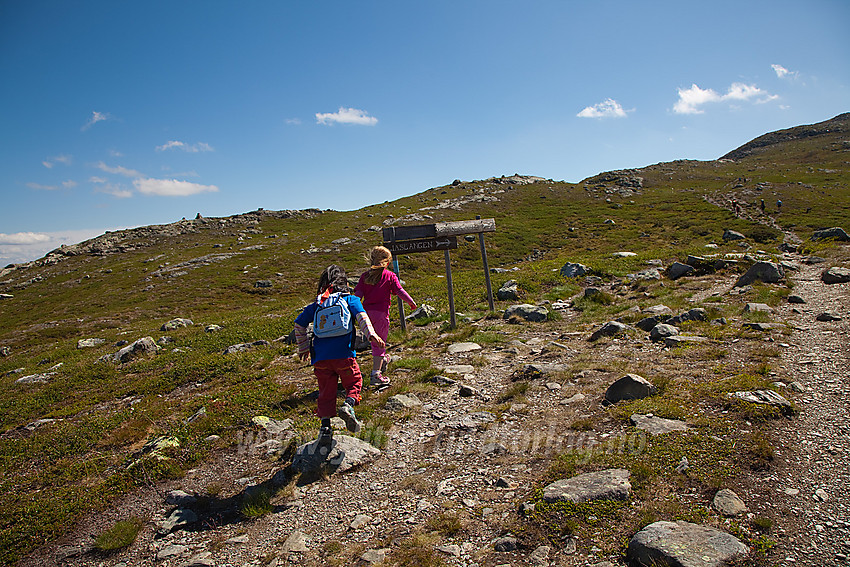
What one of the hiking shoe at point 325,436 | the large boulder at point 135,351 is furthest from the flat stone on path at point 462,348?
the large boulder at point 135,351

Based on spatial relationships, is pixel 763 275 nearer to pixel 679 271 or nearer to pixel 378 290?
pixel 679 271

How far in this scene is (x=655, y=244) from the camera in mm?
37938

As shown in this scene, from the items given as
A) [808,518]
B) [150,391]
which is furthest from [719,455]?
[150,391]

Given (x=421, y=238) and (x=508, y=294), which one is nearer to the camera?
(x=421, y=238)

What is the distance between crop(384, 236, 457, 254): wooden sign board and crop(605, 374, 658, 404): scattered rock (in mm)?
7729

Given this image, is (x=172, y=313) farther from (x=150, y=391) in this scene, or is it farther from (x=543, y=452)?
(x=543, y=452)

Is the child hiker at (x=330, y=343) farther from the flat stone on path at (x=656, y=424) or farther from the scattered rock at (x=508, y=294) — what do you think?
the scattered rock at (x=508, y=294)

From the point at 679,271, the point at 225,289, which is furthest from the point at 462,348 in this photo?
the point at 225,289

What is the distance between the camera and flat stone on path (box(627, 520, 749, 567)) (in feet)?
11.6

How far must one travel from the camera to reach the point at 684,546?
12.1ft

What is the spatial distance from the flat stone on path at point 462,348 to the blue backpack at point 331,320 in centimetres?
574

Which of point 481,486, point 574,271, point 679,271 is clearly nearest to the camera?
point 481,486

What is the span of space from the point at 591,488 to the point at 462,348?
716 centimetres

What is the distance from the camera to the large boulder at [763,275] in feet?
48.9
